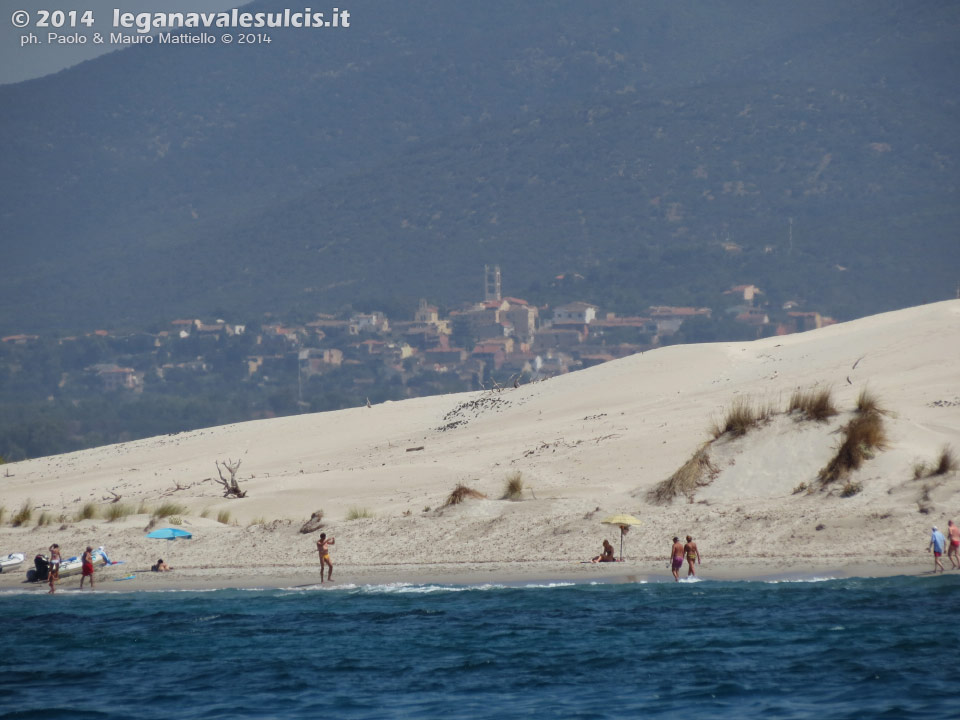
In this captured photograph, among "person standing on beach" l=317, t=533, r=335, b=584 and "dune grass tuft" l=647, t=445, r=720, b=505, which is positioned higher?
"dune grass tuft" l=647, t=445, r=720, b=505

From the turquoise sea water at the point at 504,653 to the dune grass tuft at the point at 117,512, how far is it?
22.6 feet

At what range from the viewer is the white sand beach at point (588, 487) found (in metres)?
24.6

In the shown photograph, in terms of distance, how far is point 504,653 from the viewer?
20.1 metres

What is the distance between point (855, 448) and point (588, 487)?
214 inches

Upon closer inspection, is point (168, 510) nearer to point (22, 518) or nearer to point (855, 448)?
point (22, 518)

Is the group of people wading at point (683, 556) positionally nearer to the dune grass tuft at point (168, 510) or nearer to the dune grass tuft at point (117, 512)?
the dune grass tuft at point (168, 510)

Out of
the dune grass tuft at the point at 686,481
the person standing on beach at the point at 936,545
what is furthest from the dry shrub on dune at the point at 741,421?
the person standing on beach at the point at 936,545

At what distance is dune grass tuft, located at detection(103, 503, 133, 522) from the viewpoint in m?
31.8

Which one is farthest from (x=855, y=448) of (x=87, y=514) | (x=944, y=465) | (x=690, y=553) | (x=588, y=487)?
(x=87, y=514)

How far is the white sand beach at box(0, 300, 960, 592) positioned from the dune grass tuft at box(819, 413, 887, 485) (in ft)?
0.49

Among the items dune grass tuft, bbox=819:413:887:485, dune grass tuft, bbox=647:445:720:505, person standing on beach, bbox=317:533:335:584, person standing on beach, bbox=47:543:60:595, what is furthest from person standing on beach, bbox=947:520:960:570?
person standing on beach, bbox=47:543:60:595

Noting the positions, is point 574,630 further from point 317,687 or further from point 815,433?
point 815,433

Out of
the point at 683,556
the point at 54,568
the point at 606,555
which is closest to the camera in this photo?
the point at 683,556

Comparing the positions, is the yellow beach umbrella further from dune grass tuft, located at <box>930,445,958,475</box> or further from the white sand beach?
dune grass tuft, located at <box>930,445,958,475</box>
